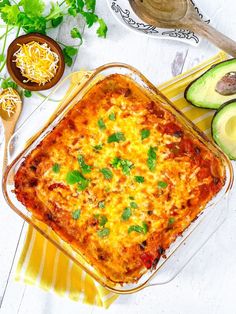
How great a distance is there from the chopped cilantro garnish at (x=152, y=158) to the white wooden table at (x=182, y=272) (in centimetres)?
48

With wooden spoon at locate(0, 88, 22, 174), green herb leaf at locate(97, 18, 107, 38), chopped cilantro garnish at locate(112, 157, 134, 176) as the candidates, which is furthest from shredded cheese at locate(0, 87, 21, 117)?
chopped cilantro garnish at locate(112, 157, 134, 176)

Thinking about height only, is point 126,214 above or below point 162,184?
below

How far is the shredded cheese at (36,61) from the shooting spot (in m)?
2.95

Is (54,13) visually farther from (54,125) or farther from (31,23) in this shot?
(54,125)

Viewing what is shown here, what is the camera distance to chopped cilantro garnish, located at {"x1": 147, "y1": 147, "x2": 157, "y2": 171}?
8.95ft

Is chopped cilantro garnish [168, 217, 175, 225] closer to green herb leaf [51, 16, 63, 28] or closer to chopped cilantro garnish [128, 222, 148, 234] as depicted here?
chopped cilantro garnish [128, 222, 148, 234]

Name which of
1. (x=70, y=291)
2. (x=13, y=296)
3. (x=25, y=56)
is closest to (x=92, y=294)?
(x=70, y=291)

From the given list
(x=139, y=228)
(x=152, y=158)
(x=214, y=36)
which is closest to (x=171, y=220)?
(x=139, y=228)

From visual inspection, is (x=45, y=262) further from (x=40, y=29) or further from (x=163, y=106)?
(x=40, y=29)

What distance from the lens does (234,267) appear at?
122 inches

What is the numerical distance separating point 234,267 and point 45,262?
0.94m

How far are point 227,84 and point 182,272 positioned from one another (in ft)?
3.14

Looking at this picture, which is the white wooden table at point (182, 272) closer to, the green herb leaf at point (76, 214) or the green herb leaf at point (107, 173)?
the green herb leaf at point (76, 214)

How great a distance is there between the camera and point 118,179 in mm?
2768
